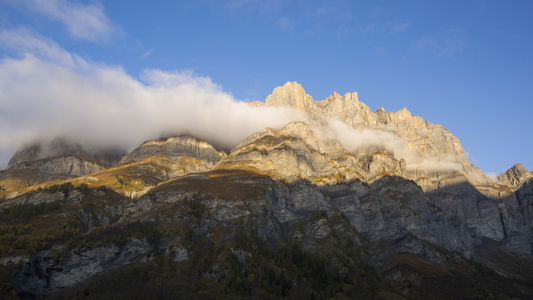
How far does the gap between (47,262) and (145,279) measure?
50.6 m

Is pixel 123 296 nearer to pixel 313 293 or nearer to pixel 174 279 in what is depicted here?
pixel 174 279

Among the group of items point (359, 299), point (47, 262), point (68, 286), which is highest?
point (47, 262)

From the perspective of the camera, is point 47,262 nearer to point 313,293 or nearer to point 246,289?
point 246,289

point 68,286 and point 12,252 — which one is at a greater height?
point 12,252

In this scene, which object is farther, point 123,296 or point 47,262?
point 47,262

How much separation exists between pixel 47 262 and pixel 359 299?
15865 centimetres

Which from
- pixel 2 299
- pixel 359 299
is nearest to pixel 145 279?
pixel 2 299

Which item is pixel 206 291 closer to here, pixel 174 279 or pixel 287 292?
pixel 174 279

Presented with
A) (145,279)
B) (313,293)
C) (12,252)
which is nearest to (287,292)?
(313,293)

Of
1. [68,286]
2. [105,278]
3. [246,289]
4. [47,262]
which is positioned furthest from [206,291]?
[47,262]

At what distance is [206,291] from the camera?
623ft

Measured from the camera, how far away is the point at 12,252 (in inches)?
7859

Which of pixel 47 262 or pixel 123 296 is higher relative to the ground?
pixel 47 262

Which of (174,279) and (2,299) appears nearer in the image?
(2,299)
